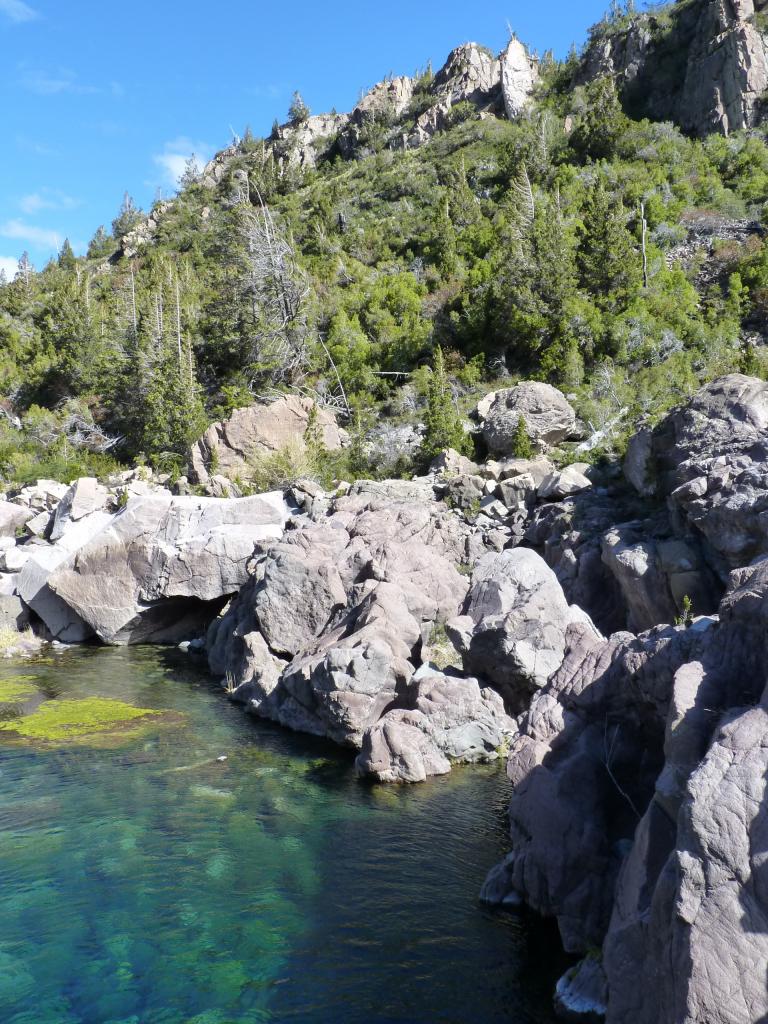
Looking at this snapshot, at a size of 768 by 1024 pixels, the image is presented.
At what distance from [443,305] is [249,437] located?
56.7ft

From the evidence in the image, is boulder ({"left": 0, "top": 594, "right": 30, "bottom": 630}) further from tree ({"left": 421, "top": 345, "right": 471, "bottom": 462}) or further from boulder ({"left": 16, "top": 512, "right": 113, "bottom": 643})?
tree ({"left": 421, "top": 345, "right": 471, "bottom": 462})

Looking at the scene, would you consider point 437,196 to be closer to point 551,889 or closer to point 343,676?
point 343,676

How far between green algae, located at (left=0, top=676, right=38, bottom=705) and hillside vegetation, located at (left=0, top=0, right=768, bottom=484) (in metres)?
18.9

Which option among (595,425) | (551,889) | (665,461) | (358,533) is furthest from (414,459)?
(551,889)

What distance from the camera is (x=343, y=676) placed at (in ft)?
55.8

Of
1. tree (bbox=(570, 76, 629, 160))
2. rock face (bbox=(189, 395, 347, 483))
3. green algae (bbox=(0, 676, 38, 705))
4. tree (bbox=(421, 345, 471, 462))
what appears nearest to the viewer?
green algae (bbox=(0, 676, 38, 705))

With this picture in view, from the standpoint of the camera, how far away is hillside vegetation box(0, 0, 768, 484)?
128 feet

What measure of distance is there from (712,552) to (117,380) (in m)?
40.5

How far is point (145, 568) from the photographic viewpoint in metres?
26.8

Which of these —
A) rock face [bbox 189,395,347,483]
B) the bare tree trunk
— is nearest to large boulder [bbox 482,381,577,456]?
rock face [bbox 189,395,347,483]

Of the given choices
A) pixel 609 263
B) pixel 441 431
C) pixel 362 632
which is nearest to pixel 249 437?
pixel 441 431

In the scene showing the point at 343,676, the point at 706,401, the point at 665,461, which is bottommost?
the point at 343,676

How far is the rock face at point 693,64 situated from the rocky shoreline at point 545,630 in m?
36.8

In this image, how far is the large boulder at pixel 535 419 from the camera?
3284 cm
